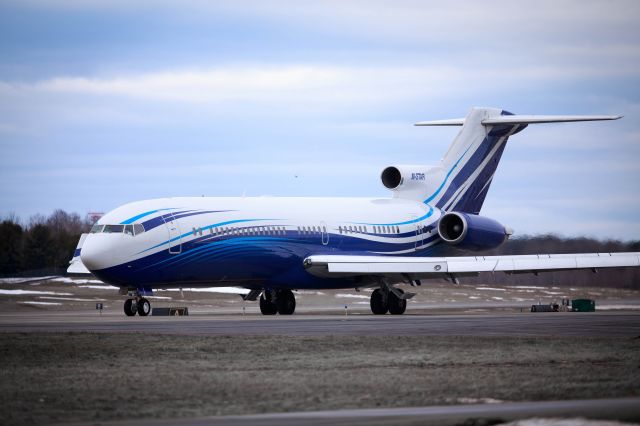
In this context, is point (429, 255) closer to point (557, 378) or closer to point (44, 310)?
point (44, 310)

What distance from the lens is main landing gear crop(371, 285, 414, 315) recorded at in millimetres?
49094

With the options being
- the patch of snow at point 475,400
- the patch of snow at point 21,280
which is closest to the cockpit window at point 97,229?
the patch of snow at point 475,400

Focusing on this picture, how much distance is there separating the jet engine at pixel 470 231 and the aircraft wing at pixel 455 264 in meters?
3.68

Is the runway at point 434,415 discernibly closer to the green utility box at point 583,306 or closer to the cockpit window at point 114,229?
the cockpit window at point 114,229

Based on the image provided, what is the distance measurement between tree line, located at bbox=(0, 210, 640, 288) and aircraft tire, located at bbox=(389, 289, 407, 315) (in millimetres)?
6452

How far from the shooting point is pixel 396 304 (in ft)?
161

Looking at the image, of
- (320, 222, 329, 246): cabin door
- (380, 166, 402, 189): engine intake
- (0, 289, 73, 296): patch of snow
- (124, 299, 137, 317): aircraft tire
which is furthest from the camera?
(0, 289, 73, 296): patch of snow

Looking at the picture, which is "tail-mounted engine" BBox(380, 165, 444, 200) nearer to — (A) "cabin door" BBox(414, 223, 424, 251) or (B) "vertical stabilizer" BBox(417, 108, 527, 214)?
(B) "vertical stabilizer" BBox(417, 108, 527, 214)

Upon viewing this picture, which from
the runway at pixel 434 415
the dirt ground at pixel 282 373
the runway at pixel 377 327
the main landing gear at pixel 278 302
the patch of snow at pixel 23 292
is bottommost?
the runway at pixel 434 415

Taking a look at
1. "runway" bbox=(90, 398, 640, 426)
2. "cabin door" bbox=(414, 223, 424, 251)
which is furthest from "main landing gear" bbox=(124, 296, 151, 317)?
"runway" bbox=(90, 398, 640, 426)

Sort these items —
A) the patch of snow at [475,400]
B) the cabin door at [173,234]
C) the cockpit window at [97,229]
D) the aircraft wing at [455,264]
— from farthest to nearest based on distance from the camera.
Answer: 1. the aircraft wing at [455,264]
2. the cabin door at [173,234]
3. the cockpit window at [97,229]
4. the patch of snow at [475,400]

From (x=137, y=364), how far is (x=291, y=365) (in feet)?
9.94

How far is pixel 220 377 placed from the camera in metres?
20.9

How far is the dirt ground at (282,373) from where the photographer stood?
57.9ft
